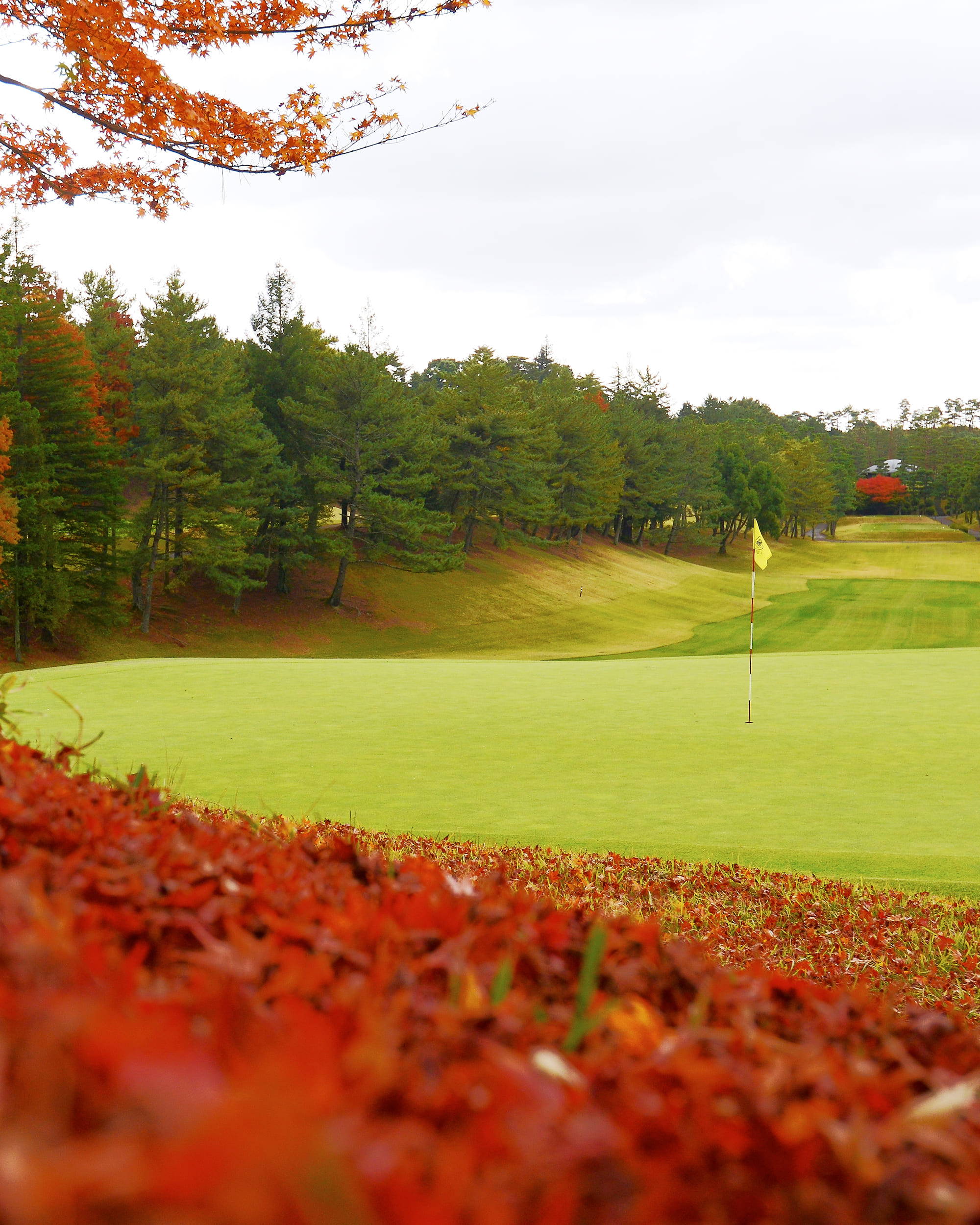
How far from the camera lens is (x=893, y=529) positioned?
90.0 metres

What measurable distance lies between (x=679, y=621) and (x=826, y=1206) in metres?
42.5

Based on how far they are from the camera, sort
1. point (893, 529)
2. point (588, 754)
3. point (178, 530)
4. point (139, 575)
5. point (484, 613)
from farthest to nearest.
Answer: point (893, 529), point (484, 613), point (139, 575), point (178, 530), point (588, 754)

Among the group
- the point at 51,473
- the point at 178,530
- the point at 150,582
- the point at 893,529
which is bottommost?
the point at 150,582

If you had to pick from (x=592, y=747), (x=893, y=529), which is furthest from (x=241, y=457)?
(x=893, y=529)

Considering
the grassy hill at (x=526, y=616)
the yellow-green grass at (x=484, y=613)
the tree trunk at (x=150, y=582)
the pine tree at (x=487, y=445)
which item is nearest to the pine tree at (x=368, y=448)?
the yellow-green grass at (x=484, y=613)

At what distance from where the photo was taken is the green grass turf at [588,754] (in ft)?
21.2

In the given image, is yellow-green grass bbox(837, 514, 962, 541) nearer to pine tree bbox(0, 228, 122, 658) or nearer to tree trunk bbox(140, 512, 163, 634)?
tree trunk bbox(140, 512, 163, 634)

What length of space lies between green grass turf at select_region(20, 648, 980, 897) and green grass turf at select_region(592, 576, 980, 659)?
17.9 m

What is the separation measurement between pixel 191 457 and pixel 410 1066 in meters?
35.6

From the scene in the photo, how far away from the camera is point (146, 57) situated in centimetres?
652

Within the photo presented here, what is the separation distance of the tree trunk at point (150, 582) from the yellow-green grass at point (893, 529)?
68.2 metres

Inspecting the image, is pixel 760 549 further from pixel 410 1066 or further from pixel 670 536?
pixel 670 536

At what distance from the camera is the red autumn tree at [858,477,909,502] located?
104 m

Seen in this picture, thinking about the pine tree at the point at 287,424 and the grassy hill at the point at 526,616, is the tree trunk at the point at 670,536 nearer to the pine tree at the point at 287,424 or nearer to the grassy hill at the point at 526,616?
the grassy hill at the point at 526,616
